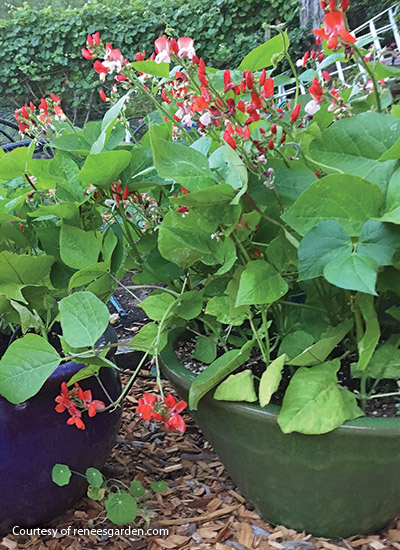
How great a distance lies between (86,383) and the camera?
2.89 ft

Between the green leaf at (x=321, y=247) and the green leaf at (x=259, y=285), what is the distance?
0.32 ft

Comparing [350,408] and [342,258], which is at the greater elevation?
[342,258]

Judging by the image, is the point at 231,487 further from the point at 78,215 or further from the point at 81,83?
the point at 81,83

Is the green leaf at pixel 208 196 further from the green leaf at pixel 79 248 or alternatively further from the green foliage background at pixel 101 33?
the green foliage background at pixel 101 33

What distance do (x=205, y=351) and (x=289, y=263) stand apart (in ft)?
0.86

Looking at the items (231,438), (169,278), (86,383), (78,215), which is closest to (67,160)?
(78,215)

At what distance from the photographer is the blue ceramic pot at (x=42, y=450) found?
82 centimetres

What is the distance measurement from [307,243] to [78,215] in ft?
1.36

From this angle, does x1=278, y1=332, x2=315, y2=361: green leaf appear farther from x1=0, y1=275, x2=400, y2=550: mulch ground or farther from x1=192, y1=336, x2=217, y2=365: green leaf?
x1=0, y1=275, x2=400, y2=550: mulch ground

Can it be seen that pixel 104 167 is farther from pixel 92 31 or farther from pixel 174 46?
pixel 92 31

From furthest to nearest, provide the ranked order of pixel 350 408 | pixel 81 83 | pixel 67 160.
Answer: pixel 81 83
pixel 67 160
pixel 350 408

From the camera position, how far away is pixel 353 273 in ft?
1.71

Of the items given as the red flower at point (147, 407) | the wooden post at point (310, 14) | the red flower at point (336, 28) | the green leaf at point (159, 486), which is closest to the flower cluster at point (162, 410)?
the red flower at point (147, 407)

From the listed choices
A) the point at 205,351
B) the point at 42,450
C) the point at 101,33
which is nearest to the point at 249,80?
the point at 205,351
